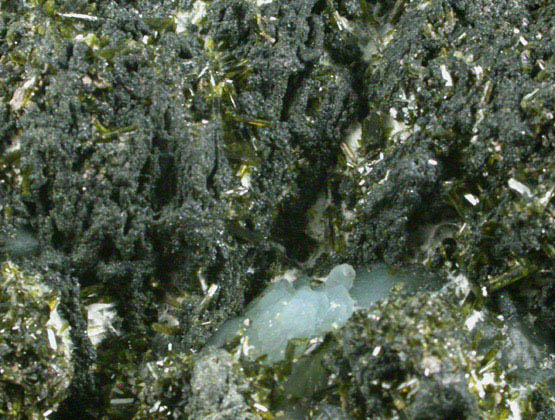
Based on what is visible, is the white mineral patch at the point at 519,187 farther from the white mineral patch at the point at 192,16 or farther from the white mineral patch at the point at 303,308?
the white mineral patch at the point at 192,16

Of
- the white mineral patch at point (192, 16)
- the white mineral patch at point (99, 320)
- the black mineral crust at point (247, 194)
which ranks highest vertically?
the white mineral patch at point (192, 16)

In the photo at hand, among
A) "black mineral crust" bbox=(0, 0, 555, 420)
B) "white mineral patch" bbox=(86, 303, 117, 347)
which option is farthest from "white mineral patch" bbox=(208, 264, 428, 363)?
"white mineral patch" bbox=(86, 303, 117, 347)

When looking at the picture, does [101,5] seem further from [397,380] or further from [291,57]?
[397,380]

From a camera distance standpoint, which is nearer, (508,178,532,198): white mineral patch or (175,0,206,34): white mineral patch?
(508,178,532,198): white mineral patch

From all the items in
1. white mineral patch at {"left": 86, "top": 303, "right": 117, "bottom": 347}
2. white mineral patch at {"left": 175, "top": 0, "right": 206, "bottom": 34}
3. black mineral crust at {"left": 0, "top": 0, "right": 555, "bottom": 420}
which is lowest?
white mineral patch at {"left": 86, "top": 303, "right": 117, "bottom": 347}

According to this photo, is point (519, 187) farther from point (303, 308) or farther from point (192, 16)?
point (192, 16)

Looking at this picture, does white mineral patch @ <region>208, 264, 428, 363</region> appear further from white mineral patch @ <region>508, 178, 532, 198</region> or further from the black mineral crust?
white mineral patch @ <region>508, 178, 532, 198</region>

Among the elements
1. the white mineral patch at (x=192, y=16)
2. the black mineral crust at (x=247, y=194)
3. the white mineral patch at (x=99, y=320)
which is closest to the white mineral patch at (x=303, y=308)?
the black mineral crust at (x=247, y=194)

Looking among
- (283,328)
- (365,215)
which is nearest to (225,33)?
(365,215)
